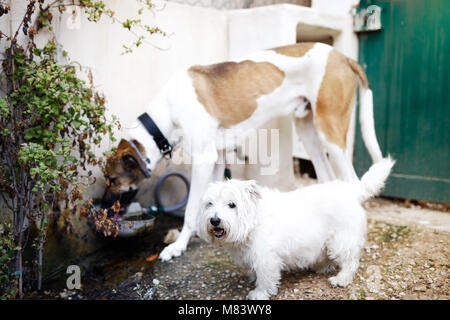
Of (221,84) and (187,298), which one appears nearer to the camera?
(187,298)

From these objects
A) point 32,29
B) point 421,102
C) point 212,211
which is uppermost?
point 32,29

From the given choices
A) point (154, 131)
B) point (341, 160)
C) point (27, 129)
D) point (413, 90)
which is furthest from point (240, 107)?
point (413, 90)

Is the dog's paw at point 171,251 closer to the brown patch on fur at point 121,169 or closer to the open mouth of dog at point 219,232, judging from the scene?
the brown patch on fur at point 121,169

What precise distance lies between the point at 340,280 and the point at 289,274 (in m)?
0.43

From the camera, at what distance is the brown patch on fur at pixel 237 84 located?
375 cm

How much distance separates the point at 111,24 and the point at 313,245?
270 centimetres

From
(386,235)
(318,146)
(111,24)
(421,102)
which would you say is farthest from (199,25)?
(386,235)

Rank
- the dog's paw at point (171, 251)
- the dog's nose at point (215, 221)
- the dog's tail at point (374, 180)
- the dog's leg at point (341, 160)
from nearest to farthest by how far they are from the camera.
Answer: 1. the dog's nose at point (215, 221)
2. the dog's tail at point (374, 180)
3. the dog's paw at point (171, 251)
4. the dog's leg at point (341, 160)

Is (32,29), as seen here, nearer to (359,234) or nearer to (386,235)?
(359,234)

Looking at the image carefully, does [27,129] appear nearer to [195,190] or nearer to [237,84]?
[195,190]

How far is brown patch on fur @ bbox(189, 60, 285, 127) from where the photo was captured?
12.3 ft

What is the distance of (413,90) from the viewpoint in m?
4.56

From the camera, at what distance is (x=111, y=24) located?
3736mm

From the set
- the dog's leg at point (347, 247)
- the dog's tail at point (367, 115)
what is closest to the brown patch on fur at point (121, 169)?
the dog's leg at point (347, 247)
